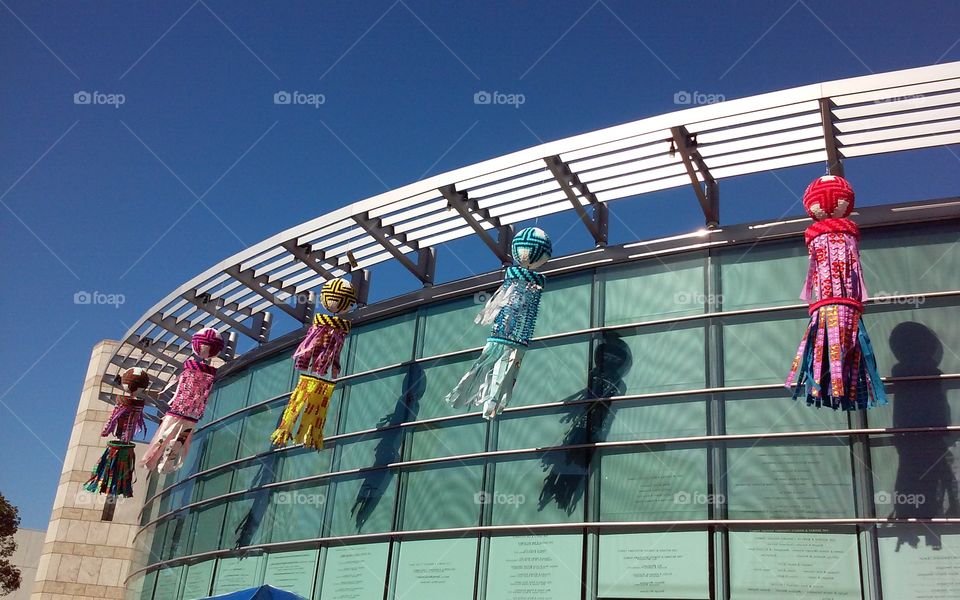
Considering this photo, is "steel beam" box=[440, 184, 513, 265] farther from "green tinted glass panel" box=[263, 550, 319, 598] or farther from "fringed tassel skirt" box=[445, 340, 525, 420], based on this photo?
"green tinted glass panel" box=[263, 550, 319, 598]

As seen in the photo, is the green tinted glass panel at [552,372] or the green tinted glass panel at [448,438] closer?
the green tinted glass panel at [552,372]

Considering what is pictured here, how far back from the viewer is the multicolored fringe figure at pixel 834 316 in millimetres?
9422

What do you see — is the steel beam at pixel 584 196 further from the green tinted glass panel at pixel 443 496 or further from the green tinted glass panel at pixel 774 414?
the green tinted glass panel at pixel 443 496

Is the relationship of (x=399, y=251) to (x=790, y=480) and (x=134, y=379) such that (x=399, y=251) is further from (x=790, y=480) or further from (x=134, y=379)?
(x=790, y=480)

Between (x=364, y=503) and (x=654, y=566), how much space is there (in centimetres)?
515

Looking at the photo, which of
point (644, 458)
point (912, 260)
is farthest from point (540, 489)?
point (912, 260)

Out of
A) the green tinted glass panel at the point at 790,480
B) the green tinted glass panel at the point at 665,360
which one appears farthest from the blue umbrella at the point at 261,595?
the green tinted glass panel at the point at 665,360

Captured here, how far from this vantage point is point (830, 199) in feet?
33.4

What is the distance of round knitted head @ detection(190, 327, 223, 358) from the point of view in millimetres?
16281

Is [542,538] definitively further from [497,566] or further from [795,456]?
[795,456]

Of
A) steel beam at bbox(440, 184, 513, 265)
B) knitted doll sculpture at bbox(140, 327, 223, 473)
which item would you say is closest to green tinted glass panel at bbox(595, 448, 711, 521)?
steel beam at bbox(440, 184, 513, 265)

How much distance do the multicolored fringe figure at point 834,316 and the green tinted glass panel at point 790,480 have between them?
32.7 inches

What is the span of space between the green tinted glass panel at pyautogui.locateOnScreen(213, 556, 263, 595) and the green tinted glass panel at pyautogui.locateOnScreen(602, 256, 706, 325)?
24.8 ft

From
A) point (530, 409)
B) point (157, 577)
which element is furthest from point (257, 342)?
point (530, 409)
